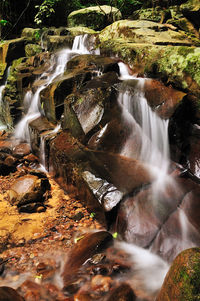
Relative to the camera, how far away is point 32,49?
10.6 m

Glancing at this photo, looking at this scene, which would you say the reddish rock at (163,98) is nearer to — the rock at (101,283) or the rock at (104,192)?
the rock at (104,192)

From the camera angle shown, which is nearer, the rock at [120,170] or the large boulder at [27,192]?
the rock at [120,170]

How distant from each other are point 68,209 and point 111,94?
271 cm

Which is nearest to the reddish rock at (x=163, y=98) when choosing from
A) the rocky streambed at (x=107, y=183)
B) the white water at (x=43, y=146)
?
the rocky streambed at (x=107, y=183)

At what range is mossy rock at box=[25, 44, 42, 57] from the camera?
1052 centimetres

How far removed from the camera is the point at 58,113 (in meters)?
5.96

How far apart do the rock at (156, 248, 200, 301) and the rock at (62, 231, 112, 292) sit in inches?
51.1

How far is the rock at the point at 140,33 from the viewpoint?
7.92 metres

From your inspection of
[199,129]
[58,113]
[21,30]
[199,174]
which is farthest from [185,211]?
[21,30]

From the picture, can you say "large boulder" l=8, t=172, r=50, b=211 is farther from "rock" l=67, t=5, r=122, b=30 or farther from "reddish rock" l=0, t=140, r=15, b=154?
"rock" l=67, t=5, r=122, b=30

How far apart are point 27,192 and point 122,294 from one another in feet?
8.61

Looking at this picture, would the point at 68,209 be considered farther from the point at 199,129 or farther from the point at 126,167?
the point at 199,129

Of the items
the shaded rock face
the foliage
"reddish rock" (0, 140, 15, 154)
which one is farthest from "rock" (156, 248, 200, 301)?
the foliage

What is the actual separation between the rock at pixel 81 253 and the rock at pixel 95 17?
12.4 m
